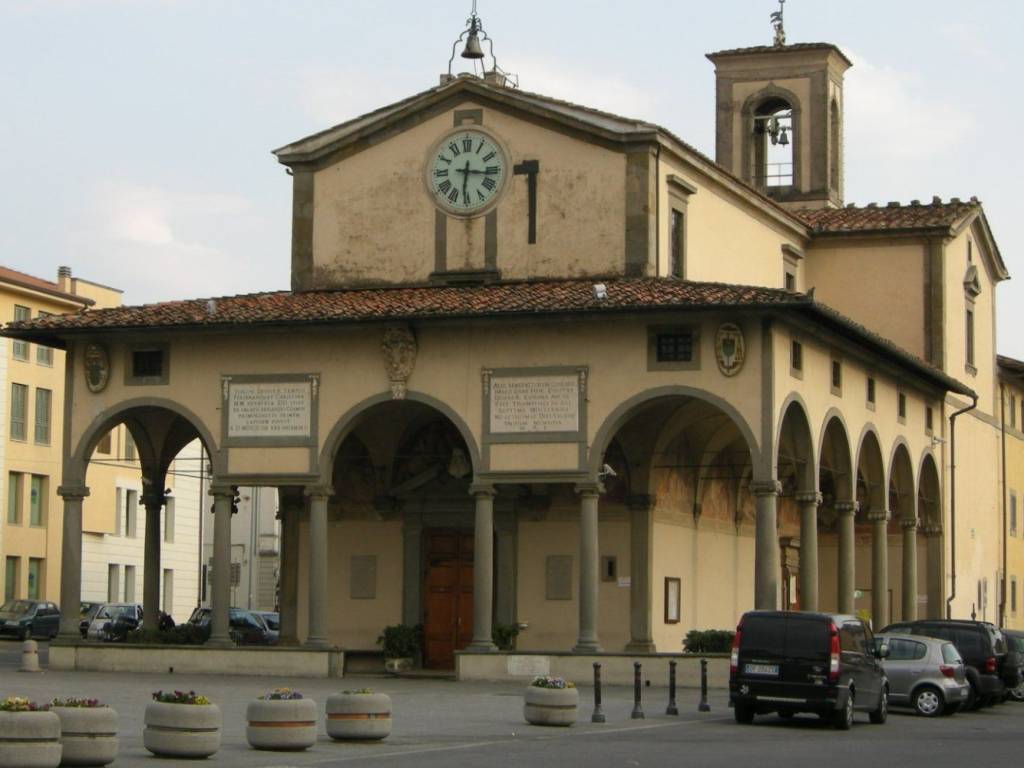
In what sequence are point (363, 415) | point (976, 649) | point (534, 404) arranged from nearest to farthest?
point (976, 649) < point (534, 404) < point (363, 415)

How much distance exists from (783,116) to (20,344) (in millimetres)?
28836

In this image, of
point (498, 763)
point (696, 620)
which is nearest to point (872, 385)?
point (696, 620)

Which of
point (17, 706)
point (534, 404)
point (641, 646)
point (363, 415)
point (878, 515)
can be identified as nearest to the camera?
point (17, 706)

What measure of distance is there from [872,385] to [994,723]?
39.4 ft

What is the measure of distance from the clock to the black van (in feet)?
43.0

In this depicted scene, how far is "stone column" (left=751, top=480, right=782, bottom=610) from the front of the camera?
34.0m

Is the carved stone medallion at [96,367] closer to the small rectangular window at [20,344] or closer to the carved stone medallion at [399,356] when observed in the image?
the carved stone medallion at [399,356]

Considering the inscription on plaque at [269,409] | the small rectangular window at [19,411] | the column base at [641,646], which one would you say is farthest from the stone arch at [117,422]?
the small rectangular window at [19,411]

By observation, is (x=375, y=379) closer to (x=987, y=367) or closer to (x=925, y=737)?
(x=925, y=737)

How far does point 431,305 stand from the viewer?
A: 35.3 metres

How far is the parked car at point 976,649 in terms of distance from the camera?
109 feet

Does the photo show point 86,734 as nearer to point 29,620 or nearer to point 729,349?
point 729,349

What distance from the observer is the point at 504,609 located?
127 ft

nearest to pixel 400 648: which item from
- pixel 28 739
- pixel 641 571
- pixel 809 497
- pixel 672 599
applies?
pixel 641 571
